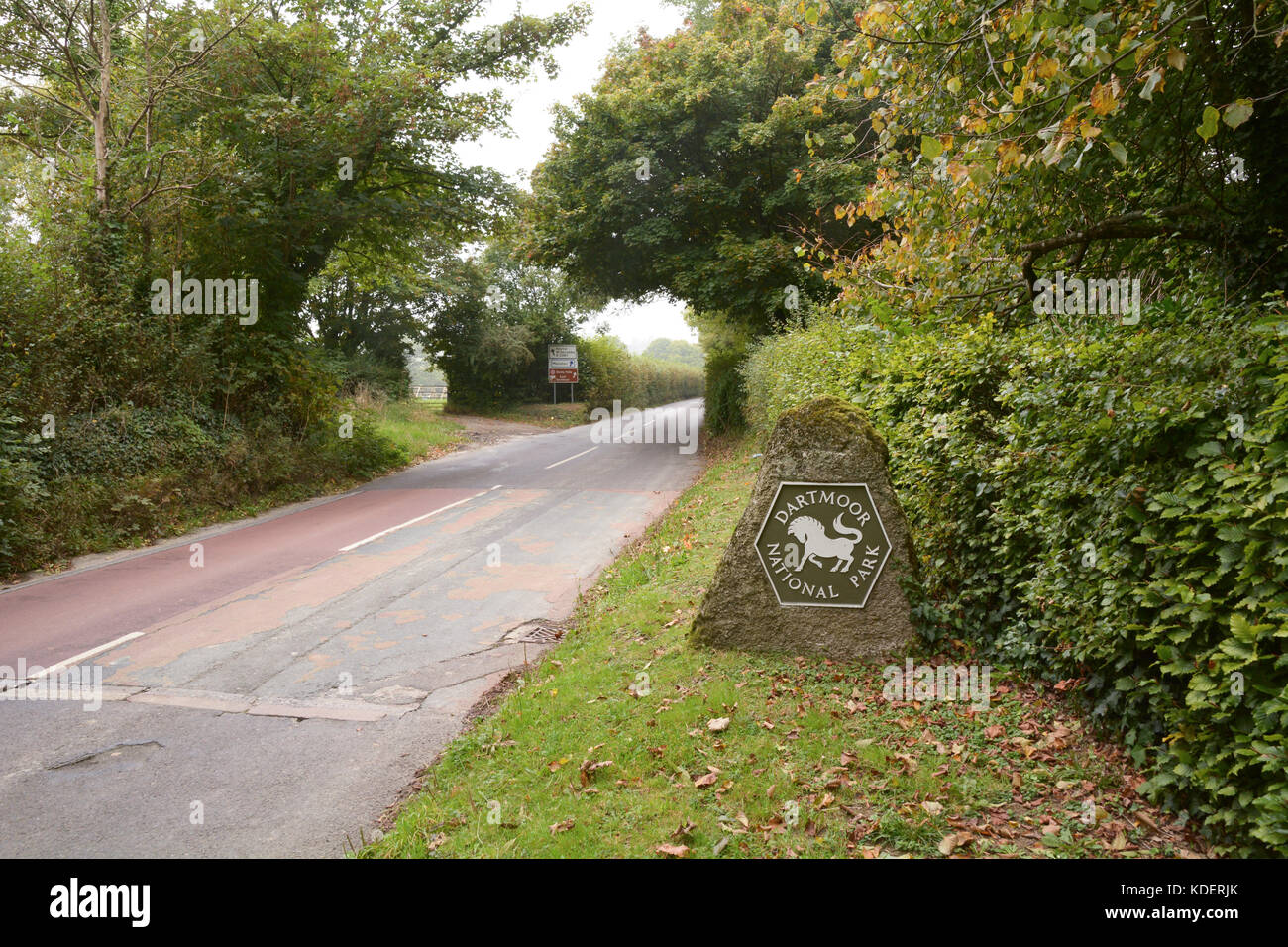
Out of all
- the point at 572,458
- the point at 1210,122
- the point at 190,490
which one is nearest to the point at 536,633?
the point at 1210,122

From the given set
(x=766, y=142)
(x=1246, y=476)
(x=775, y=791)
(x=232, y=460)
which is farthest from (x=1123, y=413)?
(x=766, y=142)

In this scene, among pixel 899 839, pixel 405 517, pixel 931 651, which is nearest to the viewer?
pixel 899 839

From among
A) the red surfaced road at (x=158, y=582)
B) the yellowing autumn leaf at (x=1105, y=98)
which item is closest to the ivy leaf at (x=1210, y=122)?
the yellowing autumn leaf at (x=1105, y=98)

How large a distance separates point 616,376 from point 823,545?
42292 mm

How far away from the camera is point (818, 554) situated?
5945 millimetres

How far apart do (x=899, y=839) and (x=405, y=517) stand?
462 inches

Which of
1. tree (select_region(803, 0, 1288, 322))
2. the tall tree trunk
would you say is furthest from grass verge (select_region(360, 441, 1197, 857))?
the tall tree trunk

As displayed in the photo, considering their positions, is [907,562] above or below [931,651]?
above

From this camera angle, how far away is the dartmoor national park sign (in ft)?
19.3

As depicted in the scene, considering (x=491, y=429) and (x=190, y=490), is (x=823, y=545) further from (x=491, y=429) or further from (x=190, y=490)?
(x=491, y=429)

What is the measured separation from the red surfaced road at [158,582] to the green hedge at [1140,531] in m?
8.15

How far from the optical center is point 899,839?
3.71m

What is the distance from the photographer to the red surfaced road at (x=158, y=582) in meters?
7.79
